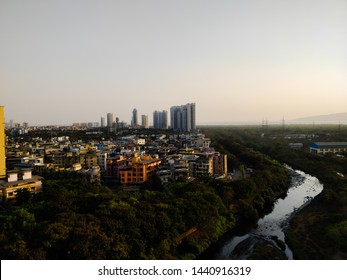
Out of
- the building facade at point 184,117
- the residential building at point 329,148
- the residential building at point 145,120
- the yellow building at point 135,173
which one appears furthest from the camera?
the residential building at point 145,120

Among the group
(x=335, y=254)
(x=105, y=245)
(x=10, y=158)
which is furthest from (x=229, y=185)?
(x=10, y=158)

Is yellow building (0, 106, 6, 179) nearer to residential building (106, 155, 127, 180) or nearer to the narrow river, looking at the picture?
residential building (106, 155, 127, 180)

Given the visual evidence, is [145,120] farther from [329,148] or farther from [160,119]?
[329,148]

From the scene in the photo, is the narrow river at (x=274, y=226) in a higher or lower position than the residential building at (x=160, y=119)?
lower

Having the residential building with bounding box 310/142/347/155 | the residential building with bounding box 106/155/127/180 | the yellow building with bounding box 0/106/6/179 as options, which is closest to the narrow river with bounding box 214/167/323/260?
the residential building with bounding box 106/155/127/180

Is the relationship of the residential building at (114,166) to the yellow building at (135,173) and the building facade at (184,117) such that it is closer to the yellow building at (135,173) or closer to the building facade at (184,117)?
the yellow building at (135,173)

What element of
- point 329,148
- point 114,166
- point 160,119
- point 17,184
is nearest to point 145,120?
point 160,119

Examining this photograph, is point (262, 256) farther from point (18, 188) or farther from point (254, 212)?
point (18, 188)

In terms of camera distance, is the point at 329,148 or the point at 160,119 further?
the point at 160,119

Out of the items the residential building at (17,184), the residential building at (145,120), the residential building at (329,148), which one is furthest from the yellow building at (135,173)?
the residential building at (145,120)
